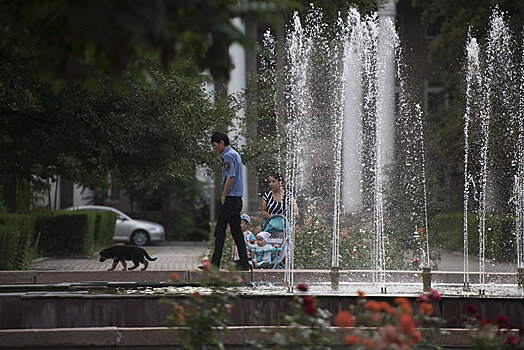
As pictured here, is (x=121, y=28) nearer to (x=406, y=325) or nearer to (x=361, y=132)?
(x=406, y=325)

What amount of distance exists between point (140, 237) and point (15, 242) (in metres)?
17.2

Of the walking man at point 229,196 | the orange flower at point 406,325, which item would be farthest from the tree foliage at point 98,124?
the orange flower at point 406,325

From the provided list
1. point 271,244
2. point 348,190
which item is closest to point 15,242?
point 271,244

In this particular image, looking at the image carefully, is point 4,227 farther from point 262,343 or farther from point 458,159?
point 458,159

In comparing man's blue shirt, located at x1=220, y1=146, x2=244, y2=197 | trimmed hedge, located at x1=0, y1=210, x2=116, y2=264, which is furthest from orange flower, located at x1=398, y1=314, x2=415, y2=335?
trimmed hedge, located at x1=0, y1=210, x2=116, y2=264

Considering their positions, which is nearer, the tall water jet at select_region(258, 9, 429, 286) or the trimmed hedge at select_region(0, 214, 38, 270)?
the trimmed hedge at select_region(0, 214, 38, 270)

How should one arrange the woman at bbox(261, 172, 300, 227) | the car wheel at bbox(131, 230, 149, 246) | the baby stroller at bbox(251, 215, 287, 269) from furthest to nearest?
the car wheel at bbox(131, 230, 149, 246)
the woman at bbox(261, 172, 300, 227)
the baby stroller at bbox(251, 215, 287, 269)

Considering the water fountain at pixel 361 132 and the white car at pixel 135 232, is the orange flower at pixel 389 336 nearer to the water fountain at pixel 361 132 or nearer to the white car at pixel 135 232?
the water fountain at pixel 361 132

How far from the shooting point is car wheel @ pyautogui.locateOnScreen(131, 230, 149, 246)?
31.1 m

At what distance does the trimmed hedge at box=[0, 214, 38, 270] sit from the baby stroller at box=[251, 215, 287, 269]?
185 inches

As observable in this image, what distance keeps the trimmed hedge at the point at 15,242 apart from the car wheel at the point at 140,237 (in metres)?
15.1

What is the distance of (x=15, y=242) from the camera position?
13984mm

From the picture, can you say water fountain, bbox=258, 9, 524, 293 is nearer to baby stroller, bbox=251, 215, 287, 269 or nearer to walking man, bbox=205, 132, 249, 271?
baby stroller, bbox=251, 215, 287, 269

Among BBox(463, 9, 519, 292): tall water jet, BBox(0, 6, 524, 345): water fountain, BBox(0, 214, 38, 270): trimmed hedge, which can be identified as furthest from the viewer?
BBox(463, 9, 519, 292): tall water jet
